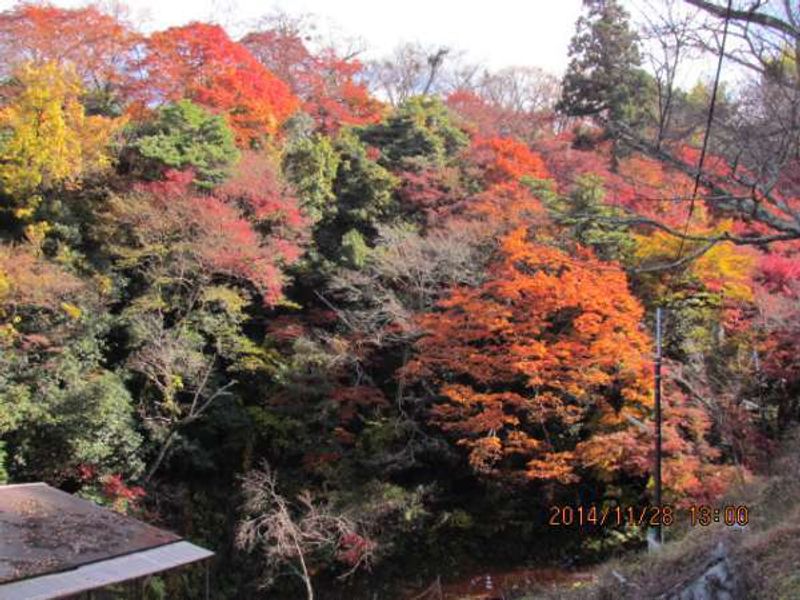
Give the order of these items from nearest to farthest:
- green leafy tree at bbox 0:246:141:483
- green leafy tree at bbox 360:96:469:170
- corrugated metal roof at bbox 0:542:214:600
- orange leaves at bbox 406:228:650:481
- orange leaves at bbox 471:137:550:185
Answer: corrugated metal roof at bbox 0:542:214:600, orange leaves at bbox 406:228:650:481, green leafy tree at bbox 0:246:141:483, orange leaves at bbox 471:137:550:185, green leafy tree at bbox 360:96:469:170

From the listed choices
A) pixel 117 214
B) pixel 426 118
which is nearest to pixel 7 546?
pixel 117 214

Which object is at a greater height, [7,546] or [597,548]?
[7,546]

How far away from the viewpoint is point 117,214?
529 inches

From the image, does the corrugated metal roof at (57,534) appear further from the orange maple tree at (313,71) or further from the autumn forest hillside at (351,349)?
the orange maple tree at (313,71)

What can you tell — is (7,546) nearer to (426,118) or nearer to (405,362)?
(405,362)

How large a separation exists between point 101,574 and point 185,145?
11017 mm

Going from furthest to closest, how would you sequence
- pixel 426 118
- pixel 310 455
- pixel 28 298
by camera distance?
pixel 426 118 → pixel 310 455 → pixel 28 298

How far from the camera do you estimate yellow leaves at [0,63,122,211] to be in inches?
488

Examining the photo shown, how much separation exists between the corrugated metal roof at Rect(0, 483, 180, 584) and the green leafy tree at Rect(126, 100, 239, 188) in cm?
848

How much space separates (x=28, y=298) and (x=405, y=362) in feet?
23.5

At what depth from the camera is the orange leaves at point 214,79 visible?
16.9m

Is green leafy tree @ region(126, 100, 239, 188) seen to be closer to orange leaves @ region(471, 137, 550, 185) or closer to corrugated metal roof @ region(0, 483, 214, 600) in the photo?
orange leaves @ region(471, 137, 550, 185)
